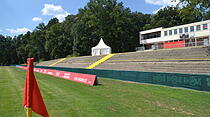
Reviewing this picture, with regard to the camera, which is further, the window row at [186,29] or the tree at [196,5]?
the window row at [186,29]

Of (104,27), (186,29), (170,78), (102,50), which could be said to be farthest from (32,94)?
Result: (104,27)

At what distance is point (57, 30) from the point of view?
82562 mm

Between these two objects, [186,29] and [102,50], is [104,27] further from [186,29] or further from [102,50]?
[186,29]

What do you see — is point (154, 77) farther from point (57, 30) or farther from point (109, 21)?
point (57, 30)

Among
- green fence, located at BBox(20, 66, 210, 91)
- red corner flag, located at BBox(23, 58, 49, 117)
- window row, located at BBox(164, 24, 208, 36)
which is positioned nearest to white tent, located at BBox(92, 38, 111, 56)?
window row, located at BBox(164, 24, 208, 36)

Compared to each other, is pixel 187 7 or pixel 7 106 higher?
pixel 187 7

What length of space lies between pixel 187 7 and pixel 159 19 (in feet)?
160

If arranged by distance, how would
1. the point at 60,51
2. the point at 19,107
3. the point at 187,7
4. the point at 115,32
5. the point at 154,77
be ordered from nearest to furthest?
the point at 19,107 < the point at 154,77 < the point at 187,7 < the point at 115,32 < the point at 60,51

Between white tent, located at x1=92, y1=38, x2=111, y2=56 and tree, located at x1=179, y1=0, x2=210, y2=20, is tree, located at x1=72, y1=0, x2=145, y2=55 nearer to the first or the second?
white tent, located at x1=92, y1=38, x2=111, y2=56

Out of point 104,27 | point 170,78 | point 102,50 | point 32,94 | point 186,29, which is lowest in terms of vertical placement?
point 170,78

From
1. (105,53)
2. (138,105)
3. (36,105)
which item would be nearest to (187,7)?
(138,105)

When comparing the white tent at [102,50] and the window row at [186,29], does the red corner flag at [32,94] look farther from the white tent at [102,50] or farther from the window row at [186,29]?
the white tent at [102,50]

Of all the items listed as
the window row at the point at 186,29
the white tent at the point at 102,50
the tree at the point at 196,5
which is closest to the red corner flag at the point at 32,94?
the tree at the point at 196,5

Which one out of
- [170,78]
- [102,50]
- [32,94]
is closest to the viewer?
[32,94]
